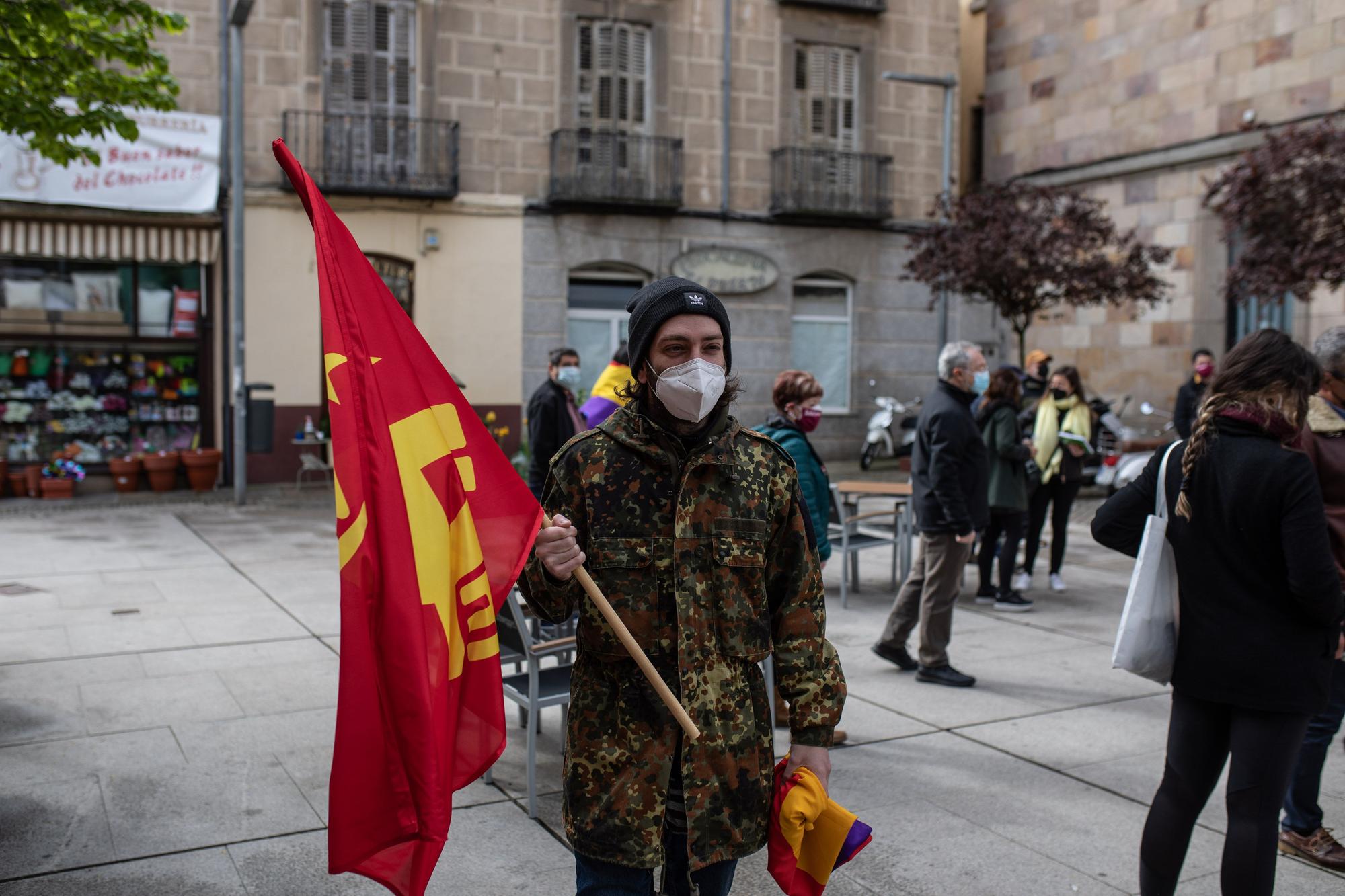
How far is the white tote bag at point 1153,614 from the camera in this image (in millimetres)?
3400

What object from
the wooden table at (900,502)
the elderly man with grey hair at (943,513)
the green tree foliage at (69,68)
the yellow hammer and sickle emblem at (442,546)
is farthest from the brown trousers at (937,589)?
the green tree foliage at (69,68)

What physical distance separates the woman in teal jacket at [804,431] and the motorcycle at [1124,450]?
33.1 ft

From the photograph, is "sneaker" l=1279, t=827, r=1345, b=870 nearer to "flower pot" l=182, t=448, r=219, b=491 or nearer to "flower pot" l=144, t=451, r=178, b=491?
"flower pot" l=182, t=448, r=219, b=491

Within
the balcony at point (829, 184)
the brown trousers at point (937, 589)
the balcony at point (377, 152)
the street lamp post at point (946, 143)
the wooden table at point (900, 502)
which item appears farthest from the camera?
the balcony at point (829, 184)

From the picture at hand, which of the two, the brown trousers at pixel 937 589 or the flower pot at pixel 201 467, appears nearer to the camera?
the brown trousers at pixel 937 589

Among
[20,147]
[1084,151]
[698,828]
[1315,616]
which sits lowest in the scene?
[698,828]

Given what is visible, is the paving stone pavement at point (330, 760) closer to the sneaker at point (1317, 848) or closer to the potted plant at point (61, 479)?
the sneaker at point (1317, 848)

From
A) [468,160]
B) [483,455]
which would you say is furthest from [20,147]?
[483,455]

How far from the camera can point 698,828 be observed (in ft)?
7.91

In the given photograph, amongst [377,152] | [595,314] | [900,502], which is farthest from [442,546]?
[595,314]

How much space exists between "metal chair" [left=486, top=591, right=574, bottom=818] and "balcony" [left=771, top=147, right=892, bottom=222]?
49.8 feet

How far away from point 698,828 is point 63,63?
202 inches

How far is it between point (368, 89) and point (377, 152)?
924mm

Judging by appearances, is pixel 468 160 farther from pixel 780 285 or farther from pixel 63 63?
pixel 63 63
